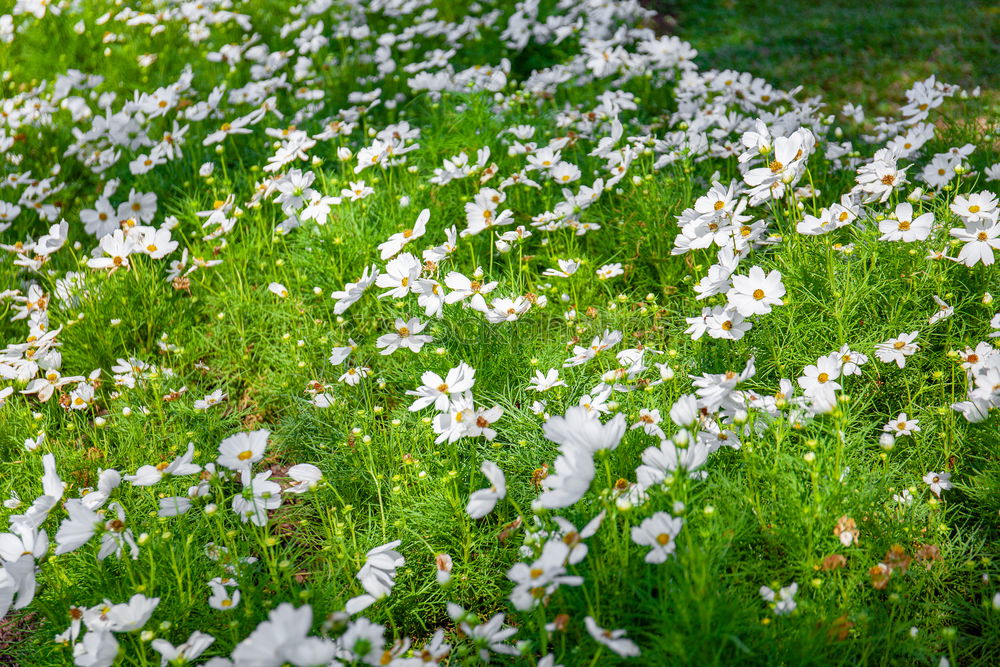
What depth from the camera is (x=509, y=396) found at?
206 centimetres

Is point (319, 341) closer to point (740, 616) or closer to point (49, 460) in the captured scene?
point (49, 460)

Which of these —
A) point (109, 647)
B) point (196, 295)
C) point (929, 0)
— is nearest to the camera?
point (109, 647)

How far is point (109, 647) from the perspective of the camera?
129 centimetres

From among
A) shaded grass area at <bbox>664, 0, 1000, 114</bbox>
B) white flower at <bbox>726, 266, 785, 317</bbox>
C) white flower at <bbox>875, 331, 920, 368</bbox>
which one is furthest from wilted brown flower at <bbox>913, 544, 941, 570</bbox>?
shaded grass area at <bbox>664, 0, 1000, 114</bbox>

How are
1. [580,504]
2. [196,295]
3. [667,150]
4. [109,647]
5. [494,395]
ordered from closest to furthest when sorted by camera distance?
[109,647] → [580,504] → [494,395] → [196,295] → [667,150]

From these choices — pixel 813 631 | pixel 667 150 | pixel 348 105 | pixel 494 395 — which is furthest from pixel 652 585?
pixel 348 105

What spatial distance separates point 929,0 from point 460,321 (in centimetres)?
564

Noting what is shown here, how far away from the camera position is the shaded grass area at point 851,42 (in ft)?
14.7

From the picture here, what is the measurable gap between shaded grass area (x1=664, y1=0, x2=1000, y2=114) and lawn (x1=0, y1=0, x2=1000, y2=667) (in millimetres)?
831

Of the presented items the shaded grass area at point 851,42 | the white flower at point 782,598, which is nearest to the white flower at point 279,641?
the white flower at point 782,598

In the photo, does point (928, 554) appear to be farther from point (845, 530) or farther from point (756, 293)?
point (756, 293)

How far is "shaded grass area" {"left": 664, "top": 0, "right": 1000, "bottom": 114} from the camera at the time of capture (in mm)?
4473

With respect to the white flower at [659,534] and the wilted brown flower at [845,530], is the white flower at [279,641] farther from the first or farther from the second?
the wilted brown flower at [845,530]

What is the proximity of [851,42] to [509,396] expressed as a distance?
449 centimetres
